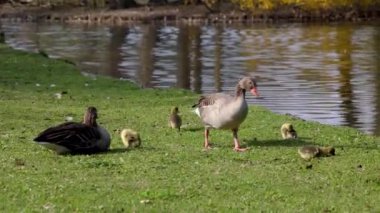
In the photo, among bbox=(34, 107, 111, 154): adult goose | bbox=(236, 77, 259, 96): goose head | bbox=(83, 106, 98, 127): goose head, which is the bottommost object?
bbox=(34, 107, 111, 154): adult goose

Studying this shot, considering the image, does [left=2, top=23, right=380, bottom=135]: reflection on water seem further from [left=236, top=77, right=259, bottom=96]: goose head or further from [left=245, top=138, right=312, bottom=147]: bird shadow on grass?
[left=236, top=77, right=259, bottom=96]: goose head

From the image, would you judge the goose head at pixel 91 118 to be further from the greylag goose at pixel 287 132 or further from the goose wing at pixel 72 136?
the greylag goose at pixel 287 132

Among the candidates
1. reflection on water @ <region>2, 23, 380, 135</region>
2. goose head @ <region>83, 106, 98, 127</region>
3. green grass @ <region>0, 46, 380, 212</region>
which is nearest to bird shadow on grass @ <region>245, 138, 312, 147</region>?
green grass @ <region>0, 46, 380, 212</region>

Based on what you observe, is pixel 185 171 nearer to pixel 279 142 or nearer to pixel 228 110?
pixel 228 110

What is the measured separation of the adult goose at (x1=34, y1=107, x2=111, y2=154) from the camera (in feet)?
37.3

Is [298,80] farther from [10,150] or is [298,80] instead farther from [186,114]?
[10,150]

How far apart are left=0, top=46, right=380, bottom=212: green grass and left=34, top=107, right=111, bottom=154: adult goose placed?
0.12 m

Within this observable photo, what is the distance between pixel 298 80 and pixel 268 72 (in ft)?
8.56

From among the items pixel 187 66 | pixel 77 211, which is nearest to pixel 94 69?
pixel 187 66

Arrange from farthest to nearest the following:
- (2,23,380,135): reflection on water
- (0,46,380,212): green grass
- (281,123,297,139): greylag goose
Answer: (2,23,380,135): reflection on water → (281,123,297,139): greylag goose → (0,46,380,212): green grass

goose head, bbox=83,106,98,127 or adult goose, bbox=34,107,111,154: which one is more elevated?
goose head, bbox=83,106,98,127

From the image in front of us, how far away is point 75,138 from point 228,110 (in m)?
2.12

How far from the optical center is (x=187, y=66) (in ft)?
110

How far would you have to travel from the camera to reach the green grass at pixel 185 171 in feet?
29.4
